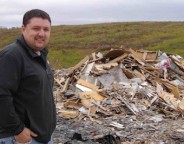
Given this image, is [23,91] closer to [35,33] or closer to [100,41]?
[35,33]

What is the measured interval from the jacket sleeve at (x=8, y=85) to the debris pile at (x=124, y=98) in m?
4.62

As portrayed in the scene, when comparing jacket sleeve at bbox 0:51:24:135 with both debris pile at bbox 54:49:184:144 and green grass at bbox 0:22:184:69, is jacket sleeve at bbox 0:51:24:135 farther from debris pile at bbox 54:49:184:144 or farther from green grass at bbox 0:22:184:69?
green grass at bbox 0:22:184:69

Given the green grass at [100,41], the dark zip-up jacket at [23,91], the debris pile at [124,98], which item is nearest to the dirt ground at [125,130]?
the debris pile at [124,98]

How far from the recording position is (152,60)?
14.1 m

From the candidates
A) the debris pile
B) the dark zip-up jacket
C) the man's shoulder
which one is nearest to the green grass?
the debris pile

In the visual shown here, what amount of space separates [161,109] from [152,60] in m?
3.72

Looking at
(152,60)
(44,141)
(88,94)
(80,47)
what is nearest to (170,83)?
(152,60)

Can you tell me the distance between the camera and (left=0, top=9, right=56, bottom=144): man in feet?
9.85

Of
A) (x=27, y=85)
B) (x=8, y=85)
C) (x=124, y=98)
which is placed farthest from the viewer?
(x=124, y=98)

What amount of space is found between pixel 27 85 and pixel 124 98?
26.5ft

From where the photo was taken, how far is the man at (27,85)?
118 inches

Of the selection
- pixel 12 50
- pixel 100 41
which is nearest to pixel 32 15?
pixel 12 50

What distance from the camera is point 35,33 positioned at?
3.16m

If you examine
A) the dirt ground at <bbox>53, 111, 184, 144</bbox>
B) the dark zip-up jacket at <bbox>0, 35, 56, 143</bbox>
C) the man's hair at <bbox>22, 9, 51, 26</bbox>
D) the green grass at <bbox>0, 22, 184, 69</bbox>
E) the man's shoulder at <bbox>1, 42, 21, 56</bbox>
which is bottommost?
the green grass at <bbox>0, 22, 184, 69</bbox>
